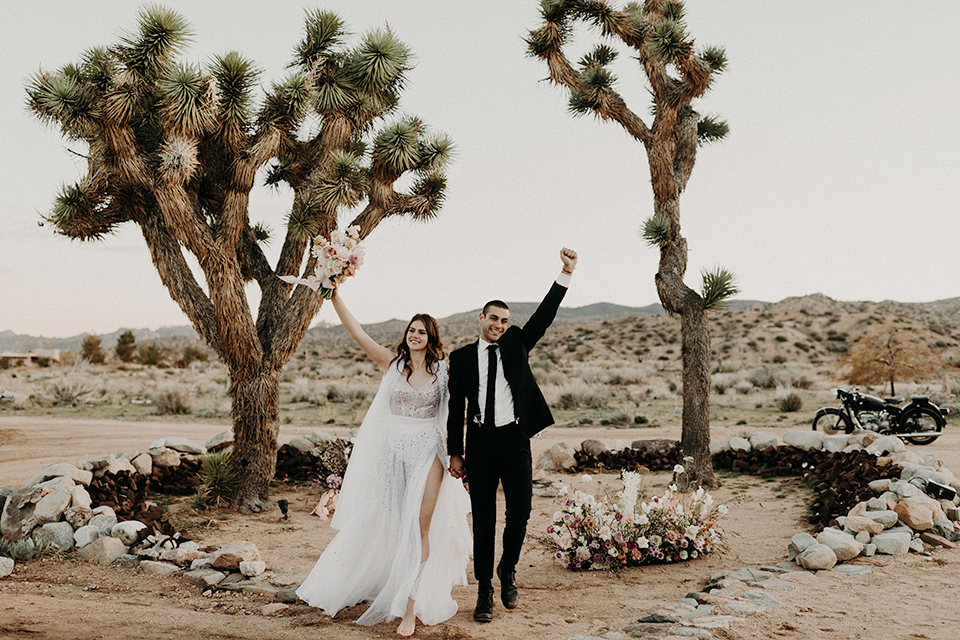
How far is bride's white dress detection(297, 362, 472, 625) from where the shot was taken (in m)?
4.65

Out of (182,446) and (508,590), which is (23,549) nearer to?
(182,446)

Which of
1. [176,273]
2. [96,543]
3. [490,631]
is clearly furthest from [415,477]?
[176,273]

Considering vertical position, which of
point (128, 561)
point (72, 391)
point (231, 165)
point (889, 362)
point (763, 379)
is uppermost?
point (231, 165)

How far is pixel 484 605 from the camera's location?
4477 millimetres

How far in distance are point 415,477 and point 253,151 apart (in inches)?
197

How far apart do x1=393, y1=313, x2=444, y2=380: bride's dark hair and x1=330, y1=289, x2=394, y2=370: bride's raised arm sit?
158mm

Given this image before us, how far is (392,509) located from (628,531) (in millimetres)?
2145

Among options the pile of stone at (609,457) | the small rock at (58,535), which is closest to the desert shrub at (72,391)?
the small rock at (58,535)

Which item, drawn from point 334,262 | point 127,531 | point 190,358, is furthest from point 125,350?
point 334,262

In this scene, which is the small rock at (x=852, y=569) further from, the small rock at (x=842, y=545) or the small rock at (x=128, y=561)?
the small rock at (x=128, y=561)

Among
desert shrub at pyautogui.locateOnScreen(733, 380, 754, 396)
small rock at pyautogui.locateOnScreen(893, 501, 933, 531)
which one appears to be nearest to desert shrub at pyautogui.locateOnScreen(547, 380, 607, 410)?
desert shrub at pyautogui.locateOnScreen(733, 380, 754, 396)

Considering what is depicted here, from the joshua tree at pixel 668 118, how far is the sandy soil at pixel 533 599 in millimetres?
1957

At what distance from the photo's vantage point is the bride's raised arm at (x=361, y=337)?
496 cm

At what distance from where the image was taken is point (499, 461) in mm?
4547
